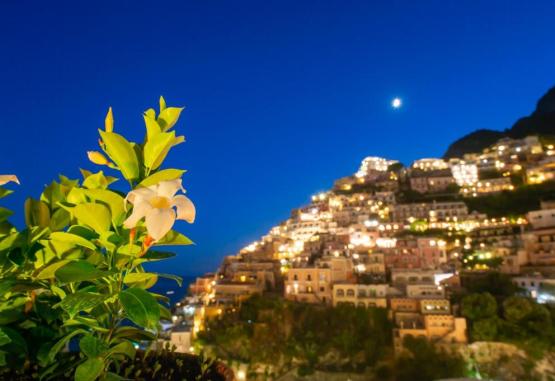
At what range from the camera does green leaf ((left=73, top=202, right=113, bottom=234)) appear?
97cm

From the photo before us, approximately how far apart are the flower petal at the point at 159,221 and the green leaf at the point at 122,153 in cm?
24

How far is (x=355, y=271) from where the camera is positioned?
1016 inches

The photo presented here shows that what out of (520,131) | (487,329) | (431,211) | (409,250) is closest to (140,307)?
(487,329)

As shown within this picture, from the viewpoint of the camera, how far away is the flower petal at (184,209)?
94 cm

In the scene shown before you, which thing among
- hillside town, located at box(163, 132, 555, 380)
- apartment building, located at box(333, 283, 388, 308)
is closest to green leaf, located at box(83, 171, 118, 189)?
hillside town, located at box(163, 132, 555, 380)

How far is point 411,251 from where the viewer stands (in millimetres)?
26797

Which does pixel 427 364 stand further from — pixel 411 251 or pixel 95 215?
pixel 95 215

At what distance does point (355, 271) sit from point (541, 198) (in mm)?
20058

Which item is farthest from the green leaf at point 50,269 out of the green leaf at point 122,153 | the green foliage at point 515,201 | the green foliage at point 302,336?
the green foliage at point 515,201

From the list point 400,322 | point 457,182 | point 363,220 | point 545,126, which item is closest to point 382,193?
point 363,220

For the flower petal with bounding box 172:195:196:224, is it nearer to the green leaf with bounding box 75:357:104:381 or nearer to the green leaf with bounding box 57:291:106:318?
the green leaf with bounding box 57:291:106:318

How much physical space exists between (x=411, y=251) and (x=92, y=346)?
28328 mm

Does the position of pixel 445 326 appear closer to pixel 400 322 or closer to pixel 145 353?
pixel 400 322

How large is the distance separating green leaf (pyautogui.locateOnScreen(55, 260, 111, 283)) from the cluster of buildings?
22329 mm
